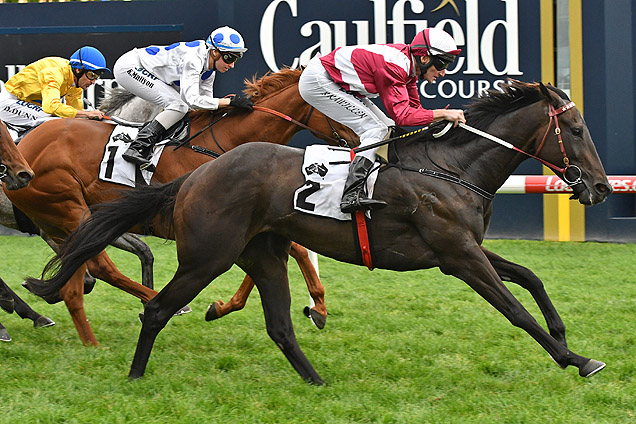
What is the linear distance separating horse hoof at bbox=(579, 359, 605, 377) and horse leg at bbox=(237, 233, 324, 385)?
1361 mm

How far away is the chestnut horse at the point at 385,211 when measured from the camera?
4227mm

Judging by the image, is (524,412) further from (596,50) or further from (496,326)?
(596,50)

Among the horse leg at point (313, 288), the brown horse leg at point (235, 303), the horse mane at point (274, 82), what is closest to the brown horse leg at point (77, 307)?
the brown horse leg at point (235, 303)

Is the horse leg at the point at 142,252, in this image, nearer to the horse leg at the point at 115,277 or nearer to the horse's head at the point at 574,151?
the horse leg at the point at 115,277

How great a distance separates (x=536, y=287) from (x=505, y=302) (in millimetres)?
485

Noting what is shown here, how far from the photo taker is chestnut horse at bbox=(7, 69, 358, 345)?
550 centimetres

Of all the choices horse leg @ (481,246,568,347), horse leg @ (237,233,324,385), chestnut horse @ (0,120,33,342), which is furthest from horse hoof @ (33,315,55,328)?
horse leg @ (481,246,568,347)

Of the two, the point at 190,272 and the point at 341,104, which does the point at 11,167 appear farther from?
the point at 341,104

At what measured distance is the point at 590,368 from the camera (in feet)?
13.2

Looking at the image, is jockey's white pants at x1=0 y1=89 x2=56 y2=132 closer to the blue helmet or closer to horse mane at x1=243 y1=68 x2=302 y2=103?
the blue helmet

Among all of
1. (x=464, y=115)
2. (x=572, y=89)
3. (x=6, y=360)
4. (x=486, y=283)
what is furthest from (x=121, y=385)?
(x=572, y=89)

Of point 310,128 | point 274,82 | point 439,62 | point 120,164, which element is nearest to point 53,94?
point 120,164

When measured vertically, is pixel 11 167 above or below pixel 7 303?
above

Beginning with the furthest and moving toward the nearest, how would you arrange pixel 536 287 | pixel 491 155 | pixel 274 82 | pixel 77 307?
pixel 274 82 → pixel 77 307 → pixel 536 287 → pixel 491 155
